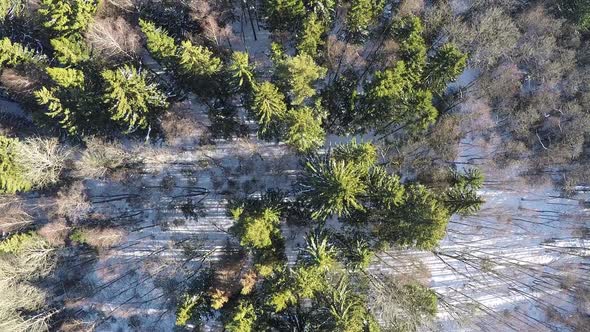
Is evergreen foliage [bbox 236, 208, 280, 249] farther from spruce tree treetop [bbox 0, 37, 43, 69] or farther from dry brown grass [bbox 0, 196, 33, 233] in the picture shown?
spruce tree treetop [bbox 0, 37, 43, 69]

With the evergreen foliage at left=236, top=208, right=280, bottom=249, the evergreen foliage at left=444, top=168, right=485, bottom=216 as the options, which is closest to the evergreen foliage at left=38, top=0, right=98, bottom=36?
the evergreen foliage at left=236, top=208, right=280, bottom=249

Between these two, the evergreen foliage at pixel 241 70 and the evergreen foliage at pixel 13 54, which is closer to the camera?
the evergreen foliage at pixel 241 70

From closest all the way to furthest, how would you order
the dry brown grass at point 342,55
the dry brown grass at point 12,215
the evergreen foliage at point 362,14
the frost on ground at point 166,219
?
1. the evergreen foliage at point 362,14
2. the dry brown grass at point 342,55
3. the dry brown grass at point 12,215
4. the frost on ground at point 166,219

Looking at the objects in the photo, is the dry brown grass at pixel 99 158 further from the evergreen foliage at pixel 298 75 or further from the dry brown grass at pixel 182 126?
the evergreen foliage at pixel 298 75

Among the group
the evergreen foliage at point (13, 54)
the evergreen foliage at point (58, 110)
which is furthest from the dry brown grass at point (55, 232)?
the evergreen foliage at point (13, 54)

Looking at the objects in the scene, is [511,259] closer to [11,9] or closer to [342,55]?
[342,55]

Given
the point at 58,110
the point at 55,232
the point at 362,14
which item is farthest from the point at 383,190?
the point at 55,232
